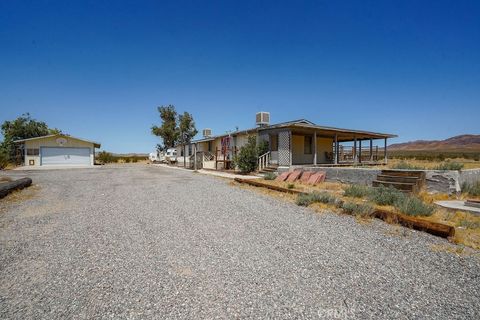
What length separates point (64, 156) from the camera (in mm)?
28547

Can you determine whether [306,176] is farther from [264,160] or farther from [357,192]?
[264,160]

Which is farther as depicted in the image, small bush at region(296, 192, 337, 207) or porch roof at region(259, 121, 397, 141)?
porch roof at region(259, 121, 397, 141)

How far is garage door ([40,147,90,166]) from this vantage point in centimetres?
2780

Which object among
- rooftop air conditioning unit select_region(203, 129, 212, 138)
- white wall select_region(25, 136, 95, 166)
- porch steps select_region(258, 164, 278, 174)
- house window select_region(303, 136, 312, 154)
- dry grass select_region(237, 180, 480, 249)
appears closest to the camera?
dry grass select_region(237, 180, 480, 249)

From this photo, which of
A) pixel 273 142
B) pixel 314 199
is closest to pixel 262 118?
pixel 273 142

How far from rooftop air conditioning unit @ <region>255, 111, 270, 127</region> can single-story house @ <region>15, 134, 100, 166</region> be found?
21.3 m

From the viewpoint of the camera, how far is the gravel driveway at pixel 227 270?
242 centimetres

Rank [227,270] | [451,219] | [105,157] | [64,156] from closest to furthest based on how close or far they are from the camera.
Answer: [227,270] < [451,219] < [64,156] < [105,157]

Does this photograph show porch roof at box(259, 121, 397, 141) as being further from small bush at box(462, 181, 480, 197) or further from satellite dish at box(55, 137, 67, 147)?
satellite dish at box(55, 137, 67, 147)

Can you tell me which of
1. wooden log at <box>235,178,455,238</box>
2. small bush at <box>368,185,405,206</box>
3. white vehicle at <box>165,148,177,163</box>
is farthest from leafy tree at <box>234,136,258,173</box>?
white vehicle at <box>165,148,177,163</box>

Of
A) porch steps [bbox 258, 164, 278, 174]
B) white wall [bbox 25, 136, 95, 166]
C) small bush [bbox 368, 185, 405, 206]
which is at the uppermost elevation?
white wall [bbox 25, 136, 95, 166]

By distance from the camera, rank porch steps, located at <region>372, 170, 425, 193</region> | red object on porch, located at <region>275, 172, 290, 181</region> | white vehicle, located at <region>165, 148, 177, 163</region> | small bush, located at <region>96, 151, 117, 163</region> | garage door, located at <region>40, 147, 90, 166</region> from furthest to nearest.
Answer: small bush, located at <region>96, 151, 117, 163</region>, white vehicle, located at <region>165, 148, 177, 163</region>, garage door, located at <region>40, 147, 90, 166</region>, red object on porch, located at <region>275, 172, 290, 181</region>, porch steps, located at <region>372, 170, 425, 193</region>

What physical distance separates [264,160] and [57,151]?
24.0 metres

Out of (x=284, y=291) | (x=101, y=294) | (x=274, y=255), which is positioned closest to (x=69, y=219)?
(x=101, y=294)
